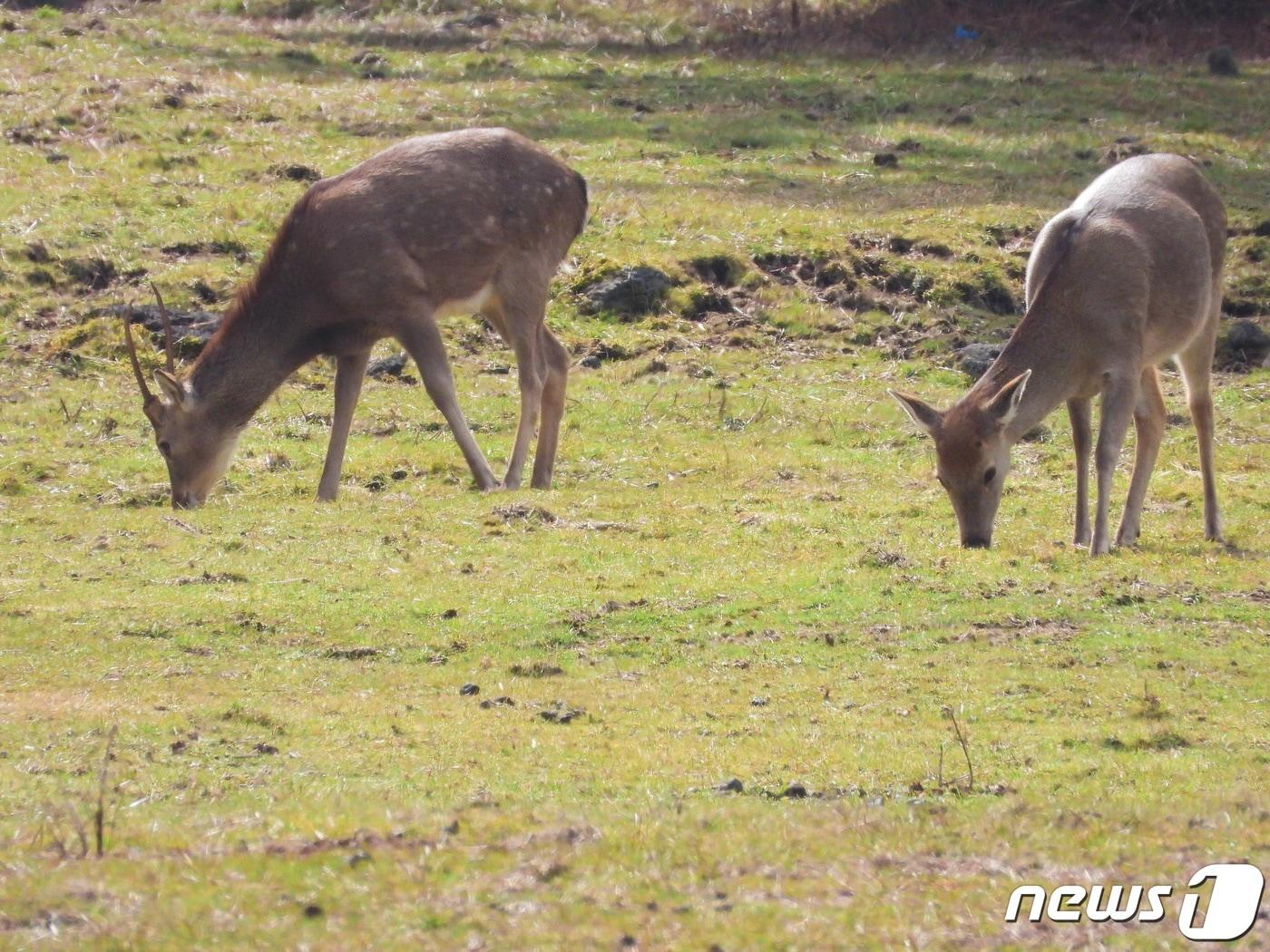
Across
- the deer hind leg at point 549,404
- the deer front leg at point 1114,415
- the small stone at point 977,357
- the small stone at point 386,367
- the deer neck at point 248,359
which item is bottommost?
the small stone at point 386,367

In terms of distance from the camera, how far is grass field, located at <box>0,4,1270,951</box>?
618 centimetres

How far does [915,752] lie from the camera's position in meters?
8.42

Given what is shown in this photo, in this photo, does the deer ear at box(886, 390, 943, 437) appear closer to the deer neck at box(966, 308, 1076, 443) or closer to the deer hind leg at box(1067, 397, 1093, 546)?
the deer neck at box(966, 308, 1076, 443)

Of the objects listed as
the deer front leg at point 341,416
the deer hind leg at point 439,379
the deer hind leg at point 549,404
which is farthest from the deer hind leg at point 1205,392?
the deer front leg at point 341,416

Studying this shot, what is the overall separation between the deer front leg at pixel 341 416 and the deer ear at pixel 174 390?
1.14m

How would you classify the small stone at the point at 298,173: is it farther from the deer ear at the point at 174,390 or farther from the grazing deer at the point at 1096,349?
the grazing deer at the point at 1096,349

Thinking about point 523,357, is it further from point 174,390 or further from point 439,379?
point 174,390

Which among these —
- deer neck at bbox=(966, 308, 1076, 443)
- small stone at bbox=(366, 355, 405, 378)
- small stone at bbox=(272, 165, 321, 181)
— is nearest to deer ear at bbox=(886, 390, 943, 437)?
deer neck at bbox=(966, 308, 1076, 443)

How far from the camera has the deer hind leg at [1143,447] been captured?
518 inches

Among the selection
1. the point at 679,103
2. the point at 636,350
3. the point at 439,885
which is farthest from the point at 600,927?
the point at 679,103

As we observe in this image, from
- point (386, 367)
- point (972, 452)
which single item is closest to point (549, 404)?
point (386, 367)

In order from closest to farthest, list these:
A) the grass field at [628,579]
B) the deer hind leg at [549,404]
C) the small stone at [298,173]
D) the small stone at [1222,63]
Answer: the grass field at [628,579], the deer hind leg at [549,404], the small stone at [298,173], the small stone at [1222,63]

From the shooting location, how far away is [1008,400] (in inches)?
492

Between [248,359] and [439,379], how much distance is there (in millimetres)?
1481
